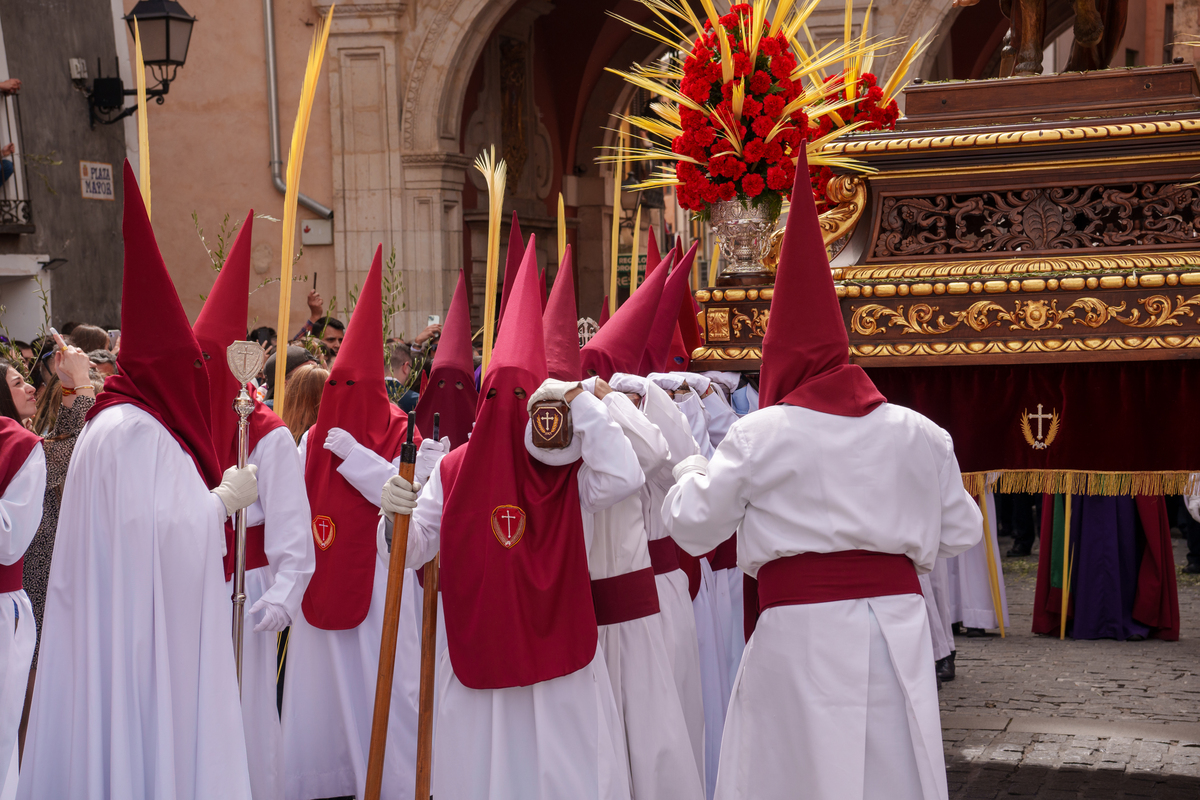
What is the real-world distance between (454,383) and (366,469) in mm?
618

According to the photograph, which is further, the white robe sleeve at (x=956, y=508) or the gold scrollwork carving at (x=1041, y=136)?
the gold scrollwork carving at (x=1041, y=136)

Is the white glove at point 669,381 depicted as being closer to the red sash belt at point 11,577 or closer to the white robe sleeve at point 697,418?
the white robe sleeve at point 697,418

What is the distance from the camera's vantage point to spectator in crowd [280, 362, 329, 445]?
5.82m

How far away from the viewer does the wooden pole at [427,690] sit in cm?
414

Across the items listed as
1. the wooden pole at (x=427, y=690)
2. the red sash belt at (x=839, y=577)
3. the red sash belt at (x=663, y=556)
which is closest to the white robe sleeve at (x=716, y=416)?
the red sash belt at (x=663, y=556)

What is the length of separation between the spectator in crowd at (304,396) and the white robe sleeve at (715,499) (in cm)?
247

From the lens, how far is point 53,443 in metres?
5.23

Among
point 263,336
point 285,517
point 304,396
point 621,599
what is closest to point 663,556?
point 621,599

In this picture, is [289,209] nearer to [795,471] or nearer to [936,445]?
[795,471]

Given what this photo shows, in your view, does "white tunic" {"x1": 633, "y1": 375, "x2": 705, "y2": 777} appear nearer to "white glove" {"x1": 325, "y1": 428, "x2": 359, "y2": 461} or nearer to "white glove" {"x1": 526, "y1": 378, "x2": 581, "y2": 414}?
"white glove" {"x1": 526, "y1": 378, "x2": 581, "y2": 414}

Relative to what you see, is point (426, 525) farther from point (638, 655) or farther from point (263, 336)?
point (263, 336)

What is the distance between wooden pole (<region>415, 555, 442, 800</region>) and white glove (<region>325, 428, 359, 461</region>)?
39.8 inches

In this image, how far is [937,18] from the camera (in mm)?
11562

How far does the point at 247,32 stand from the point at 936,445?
11.8 metres
